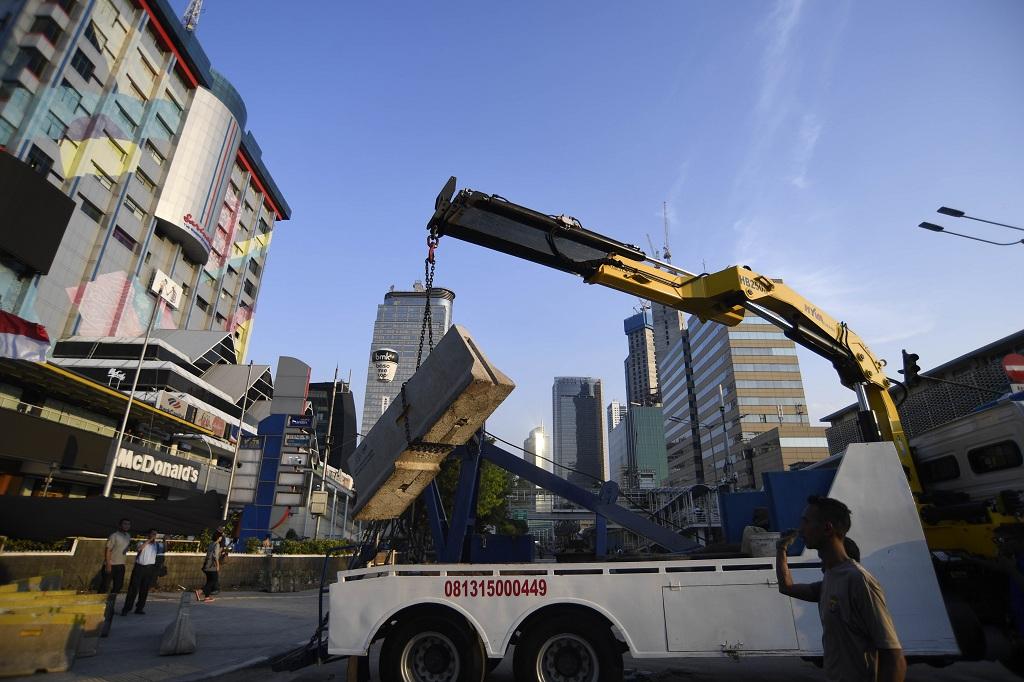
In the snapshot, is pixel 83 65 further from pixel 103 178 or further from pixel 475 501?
pixel 475 501

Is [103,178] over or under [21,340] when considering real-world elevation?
over

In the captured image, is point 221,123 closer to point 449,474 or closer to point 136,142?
point 136,142

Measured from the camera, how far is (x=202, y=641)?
918 cm

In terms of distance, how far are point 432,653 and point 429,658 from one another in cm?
6

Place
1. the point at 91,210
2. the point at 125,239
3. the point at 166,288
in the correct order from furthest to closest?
the point at 166,288, the point at 125,239, the point at 91,210

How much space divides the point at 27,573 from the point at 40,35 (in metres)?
42.0

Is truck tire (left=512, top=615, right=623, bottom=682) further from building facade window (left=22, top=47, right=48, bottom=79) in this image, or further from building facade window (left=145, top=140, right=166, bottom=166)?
building facade window (left=145, top=140, right=166, bottom=166)

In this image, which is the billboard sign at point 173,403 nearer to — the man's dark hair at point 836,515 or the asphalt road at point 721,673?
the asphalt road at point 721,673

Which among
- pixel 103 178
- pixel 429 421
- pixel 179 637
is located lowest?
pixel 179 637

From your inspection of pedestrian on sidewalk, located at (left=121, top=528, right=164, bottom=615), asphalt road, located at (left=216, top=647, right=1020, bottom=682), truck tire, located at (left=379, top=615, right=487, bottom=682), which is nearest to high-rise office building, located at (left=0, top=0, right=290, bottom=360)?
pedestrian on sidewalk, located at (left=121, top=528, right=164, bottom=615)

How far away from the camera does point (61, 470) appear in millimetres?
26062

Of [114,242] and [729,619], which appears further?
[114,242]

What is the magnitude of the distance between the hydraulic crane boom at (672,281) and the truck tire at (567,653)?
17.6 ft

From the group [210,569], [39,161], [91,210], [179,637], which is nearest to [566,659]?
[179,637]
